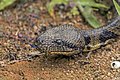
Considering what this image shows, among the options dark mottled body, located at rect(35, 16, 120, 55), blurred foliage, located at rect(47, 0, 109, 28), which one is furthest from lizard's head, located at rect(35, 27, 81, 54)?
blurred foliage, located at rect(47, 0, 109, 28)

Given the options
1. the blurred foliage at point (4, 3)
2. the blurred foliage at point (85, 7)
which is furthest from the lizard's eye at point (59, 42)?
the blurred foliage at point (4, 3)

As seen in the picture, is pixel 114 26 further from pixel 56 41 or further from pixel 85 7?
pixel 56 41

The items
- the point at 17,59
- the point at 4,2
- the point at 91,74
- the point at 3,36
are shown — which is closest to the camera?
the point at 91,74

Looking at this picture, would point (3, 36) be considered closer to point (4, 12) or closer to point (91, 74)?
point (4, 12)

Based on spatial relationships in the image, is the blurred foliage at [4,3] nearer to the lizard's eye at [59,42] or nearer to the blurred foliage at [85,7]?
the blurred foliage at [85,7]

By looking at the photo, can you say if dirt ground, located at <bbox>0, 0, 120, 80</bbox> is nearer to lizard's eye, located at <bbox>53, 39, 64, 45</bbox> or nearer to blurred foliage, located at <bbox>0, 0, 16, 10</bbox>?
blurred foliage, located at <bbox>0, 0, 16, 10</bbox>

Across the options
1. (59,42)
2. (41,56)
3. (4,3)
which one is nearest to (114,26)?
(59,42)

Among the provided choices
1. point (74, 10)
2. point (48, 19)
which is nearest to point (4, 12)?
point (48, 19)
